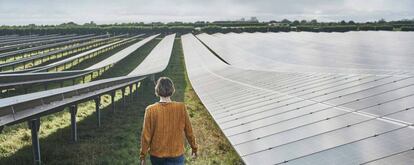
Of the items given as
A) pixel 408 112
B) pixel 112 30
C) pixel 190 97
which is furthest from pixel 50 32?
pixel 408 112

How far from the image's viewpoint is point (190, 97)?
67.9ft

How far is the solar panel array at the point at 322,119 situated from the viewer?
283 inches

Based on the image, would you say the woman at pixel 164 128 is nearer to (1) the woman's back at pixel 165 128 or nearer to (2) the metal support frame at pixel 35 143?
(1) the woman's back at pixel 165 128

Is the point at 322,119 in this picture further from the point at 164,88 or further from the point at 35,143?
the point at 35,143

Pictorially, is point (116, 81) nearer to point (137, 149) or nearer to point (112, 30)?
point (137, 149)

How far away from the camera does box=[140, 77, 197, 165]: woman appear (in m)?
5.91

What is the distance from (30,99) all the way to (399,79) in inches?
370

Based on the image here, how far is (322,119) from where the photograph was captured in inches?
368

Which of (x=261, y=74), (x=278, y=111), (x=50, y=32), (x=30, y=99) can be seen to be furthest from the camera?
(x=50, y=32)

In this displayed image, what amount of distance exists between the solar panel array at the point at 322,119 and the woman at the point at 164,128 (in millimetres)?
2154

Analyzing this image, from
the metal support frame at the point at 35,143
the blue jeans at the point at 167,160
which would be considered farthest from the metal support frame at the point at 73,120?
the blue jeans at the point at 167,160

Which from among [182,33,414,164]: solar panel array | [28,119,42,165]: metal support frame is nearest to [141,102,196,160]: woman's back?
[182,33,414,164]: solar panel array

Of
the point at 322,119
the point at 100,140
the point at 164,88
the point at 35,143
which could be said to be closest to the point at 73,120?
the point at 100,140

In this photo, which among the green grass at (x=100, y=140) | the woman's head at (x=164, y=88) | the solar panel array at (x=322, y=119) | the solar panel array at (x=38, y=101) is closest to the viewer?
the woman's head at (x=164, y=88)
